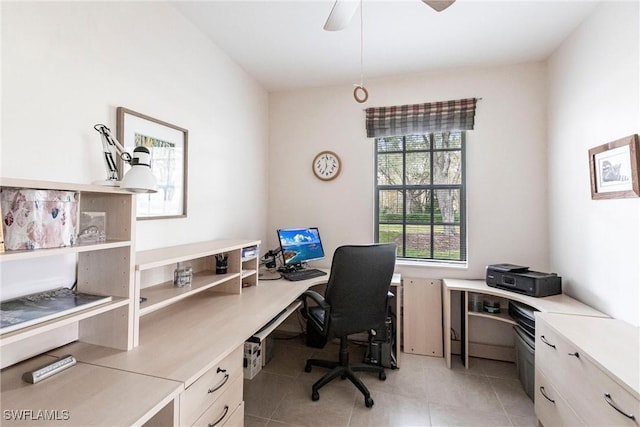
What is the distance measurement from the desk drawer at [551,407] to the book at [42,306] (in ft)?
7.07

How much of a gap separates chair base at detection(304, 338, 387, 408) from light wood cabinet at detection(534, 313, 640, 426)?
39.6 inches

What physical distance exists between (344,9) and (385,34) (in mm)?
874

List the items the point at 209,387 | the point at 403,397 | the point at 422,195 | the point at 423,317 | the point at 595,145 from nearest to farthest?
the point at 209,387 → the point at 595,145 → the point at 403,397 → the point at 423,317 → the point at 422,195

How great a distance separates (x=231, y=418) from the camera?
1.28 meters

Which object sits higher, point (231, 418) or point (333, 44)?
point (333, 44)

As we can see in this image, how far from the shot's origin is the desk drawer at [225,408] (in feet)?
3.65

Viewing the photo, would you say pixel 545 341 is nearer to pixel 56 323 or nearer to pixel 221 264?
pixel 221 264

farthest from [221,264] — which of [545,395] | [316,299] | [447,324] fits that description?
[545,395]

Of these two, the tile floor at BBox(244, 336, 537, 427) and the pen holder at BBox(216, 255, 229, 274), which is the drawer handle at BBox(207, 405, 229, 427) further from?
the pen holder at BBox(216, 255, 229, 274)

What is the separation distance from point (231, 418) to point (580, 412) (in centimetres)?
157

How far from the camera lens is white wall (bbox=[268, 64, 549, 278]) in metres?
2.58

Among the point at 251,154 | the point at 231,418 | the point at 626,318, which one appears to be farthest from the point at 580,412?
the point at 251,154

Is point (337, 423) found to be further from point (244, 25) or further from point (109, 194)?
point (244, 25)

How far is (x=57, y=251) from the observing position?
941mm
